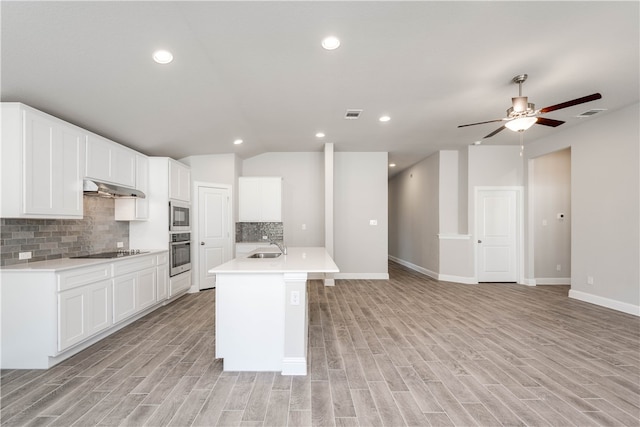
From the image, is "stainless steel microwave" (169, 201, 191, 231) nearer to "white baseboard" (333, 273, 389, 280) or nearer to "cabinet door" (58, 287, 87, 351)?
"cabinet door" (58, 287, 87, 351)

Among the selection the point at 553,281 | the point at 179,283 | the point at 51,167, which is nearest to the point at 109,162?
the point at 51,167

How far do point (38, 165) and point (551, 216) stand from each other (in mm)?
7906

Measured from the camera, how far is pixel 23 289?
253 centimetres

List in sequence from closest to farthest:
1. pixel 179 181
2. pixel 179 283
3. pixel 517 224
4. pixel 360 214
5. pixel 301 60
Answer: pixel 301 60
pixel 179 283
pixel 179 181
pixel 517 224
pixel 360 214

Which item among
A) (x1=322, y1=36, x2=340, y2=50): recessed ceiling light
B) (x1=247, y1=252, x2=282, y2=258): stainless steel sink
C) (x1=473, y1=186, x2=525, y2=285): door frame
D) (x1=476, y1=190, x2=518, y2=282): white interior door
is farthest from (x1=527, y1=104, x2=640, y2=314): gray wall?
(x1=247, y1=252, x2=282, y2=258): stainless steel sink

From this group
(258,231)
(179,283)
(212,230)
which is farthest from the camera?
(258,231)

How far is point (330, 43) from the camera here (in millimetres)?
2402

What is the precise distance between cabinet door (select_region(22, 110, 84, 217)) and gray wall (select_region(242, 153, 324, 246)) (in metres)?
3.51

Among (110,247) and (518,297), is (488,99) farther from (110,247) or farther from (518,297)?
(110,247)

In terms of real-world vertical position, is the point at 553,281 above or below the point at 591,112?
below

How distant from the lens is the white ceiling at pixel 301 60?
2.05 meters

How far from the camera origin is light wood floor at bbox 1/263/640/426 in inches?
75.3

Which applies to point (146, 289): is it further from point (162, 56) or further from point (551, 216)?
point (551, 216)

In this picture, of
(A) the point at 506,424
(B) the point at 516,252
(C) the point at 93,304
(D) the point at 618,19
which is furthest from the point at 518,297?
(C) the point at 93,304
